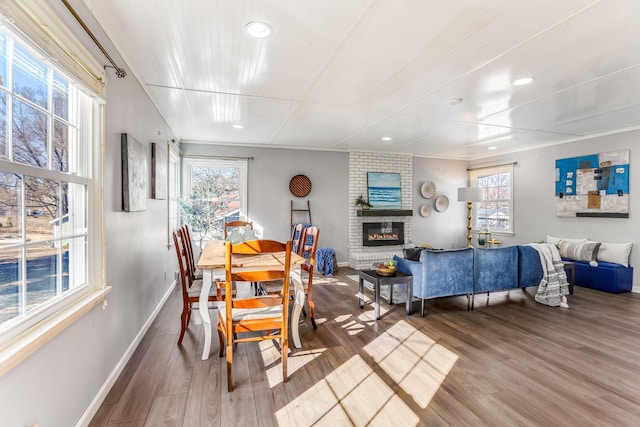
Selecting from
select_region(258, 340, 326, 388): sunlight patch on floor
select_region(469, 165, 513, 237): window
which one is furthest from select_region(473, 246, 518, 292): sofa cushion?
select_region(469, 165, 513, 237): window

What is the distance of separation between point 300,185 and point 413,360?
425 cm

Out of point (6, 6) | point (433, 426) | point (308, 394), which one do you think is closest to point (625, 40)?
point (433, 426)

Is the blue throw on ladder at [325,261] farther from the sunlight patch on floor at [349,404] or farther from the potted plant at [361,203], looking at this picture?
the sunlight patch on floor at [349,404]

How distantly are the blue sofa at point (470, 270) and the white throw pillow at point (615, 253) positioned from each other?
1.57 metres

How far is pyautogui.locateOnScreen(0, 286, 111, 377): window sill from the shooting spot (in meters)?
1.14

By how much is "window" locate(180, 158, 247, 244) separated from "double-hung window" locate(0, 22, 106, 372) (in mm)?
3498

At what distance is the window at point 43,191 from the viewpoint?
1247 millimetres

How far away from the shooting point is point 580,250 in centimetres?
502

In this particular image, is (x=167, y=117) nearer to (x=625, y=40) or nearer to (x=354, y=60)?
(x=354, y=60)

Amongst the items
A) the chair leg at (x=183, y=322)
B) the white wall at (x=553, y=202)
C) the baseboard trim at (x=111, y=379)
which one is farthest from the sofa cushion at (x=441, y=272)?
the white wall at (x=553, y=202)

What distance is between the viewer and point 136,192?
269 centimetres

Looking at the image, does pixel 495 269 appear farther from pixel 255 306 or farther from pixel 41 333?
pixel 41 333

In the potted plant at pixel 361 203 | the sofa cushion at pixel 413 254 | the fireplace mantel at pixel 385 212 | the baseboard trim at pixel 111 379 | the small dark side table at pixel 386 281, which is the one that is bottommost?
the baseboard trim at pixel 111 379

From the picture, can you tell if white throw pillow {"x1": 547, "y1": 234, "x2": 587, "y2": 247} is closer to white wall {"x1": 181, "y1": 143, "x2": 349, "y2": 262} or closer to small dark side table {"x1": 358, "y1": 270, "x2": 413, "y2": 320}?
small dark side table {"x1": 358, "y1": 270, "x2": 413, "y2": 320}
